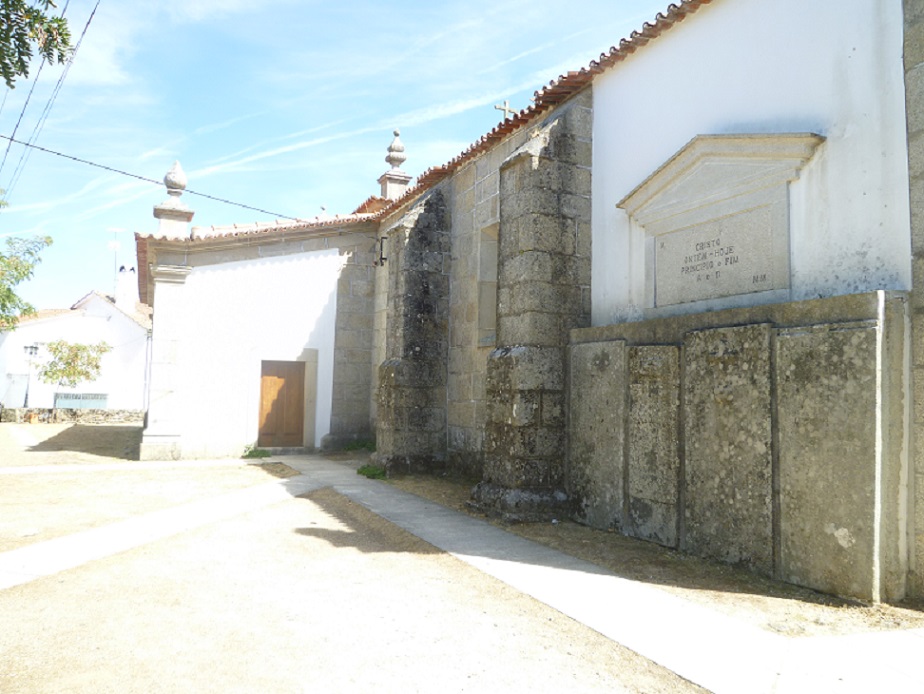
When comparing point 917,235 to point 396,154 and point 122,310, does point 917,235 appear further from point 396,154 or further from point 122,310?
point 122,310

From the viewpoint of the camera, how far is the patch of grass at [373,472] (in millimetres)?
9414

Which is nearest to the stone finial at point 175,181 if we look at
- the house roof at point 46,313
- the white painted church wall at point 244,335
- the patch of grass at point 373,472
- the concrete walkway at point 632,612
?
the white painted church wall at point 244,335

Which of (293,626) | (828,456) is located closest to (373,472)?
(293,626)

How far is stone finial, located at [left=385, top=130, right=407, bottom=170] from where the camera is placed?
1644 centimetres

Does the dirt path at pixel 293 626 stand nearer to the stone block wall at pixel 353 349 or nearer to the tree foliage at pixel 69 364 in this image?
the stone block wall at pixel 353 349

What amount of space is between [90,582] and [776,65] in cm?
643

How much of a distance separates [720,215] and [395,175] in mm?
12122

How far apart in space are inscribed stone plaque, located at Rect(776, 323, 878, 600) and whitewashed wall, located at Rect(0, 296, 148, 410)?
3163 centimetres

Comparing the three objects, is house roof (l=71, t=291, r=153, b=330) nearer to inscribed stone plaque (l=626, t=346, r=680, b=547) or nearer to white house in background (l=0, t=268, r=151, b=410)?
white house in background (l=0, t=268, r=151, b=410)

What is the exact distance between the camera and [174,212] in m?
12.6

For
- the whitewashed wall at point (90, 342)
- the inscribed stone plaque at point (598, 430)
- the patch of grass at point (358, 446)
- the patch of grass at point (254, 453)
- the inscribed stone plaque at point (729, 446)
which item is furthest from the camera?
the whitewashed wall at point (90, 342)

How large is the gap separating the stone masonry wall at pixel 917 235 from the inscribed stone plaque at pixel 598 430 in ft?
7.80

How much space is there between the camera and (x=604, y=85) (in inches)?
277

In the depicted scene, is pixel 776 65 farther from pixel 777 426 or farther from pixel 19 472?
pixel 19 472
